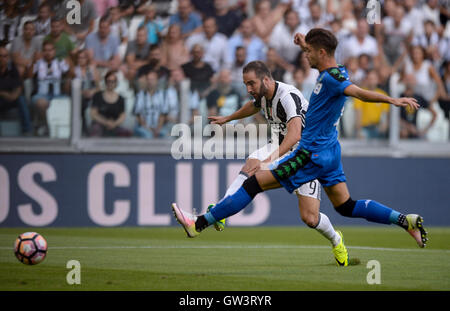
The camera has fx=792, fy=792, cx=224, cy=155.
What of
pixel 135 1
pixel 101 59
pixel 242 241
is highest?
pixel 135 1

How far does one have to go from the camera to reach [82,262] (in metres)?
8.27

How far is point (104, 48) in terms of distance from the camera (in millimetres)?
14234

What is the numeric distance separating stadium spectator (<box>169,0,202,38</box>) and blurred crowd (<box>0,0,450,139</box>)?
2cm

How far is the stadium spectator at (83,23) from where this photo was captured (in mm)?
14219

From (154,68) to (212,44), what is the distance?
1273 millimetres

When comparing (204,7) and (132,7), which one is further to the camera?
(204,7)

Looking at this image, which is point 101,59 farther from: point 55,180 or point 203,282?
point 203,282

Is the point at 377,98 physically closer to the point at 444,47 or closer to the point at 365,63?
the point at 365,63

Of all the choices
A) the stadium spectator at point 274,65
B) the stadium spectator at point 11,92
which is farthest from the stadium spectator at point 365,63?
the stadium spectator at point 11,92

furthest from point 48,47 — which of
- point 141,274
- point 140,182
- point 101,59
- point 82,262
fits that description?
point 141,274

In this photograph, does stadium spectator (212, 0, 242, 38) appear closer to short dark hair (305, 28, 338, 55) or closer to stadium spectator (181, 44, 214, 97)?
stadium spectator (181, 44, 214, 97)

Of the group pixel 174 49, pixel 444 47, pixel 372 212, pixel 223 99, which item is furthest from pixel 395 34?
pixel 372 212

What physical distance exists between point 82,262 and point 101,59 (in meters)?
6.63

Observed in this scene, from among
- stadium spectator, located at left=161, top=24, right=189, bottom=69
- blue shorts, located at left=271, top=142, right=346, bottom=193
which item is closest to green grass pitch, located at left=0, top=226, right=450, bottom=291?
blue shorts, located at left=271, top=142, right=346, bottom=193
